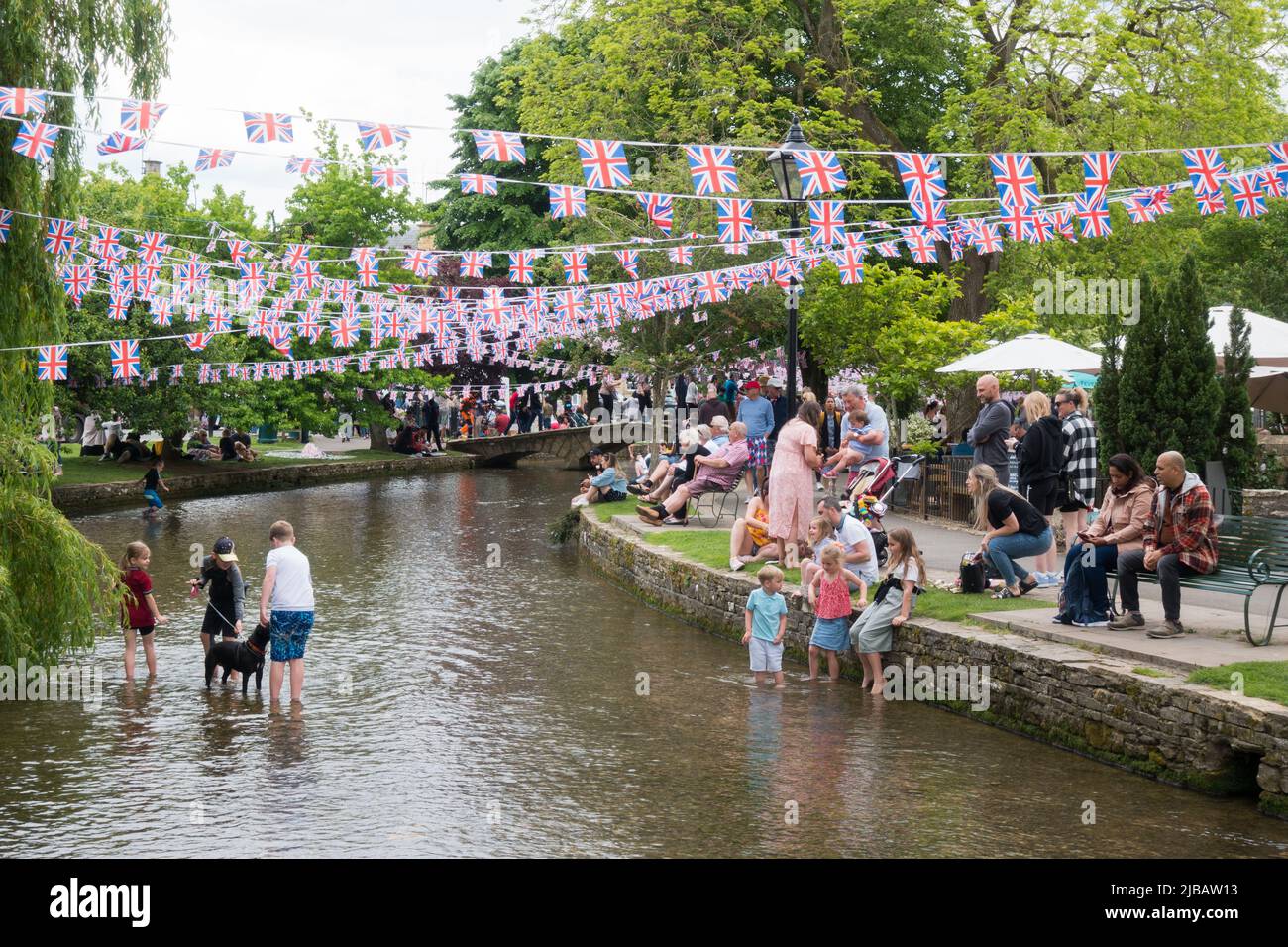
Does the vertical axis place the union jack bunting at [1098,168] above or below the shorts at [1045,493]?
above

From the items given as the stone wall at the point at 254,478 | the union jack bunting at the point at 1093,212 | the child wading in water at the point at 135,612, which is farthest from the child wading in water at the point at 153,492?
the union jack bunting at the point at 1093,212

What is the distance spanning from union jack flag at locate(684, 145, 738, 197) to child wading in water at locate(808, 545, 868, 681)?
142 inches

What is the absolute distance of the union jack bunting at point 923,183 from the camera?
1298cm

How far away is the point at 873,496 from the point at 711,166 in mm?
4662

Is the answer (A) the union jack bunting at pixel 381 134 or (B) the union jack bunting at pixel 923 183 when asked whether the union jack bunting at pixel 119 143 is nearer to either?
(A) the union jack bunting at pixel 381 134

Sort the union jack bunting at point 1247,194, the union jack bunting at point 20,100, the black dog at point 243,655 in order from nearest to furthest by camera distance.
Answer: the union jack bunting at point 20,100
the black dog at point 243,655
the union jack bunting at point 1247,194

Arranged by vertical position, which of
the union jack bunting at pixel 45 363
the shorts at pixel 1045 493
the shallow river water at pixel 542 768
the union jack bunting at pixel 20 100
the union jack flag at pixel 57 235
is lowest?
the shallow river water at pixel 542 768

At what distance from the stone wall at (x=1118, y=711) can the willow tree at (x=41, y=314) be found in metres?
7.07

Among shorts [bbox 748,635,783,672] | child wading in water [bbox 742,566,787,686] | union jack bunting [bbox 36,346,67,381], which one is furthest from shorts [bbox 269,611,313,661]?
shorts [bbox 748,635,783,672]

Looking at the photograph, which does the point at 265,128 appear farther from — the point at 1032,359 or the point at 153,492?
the point at 153,492

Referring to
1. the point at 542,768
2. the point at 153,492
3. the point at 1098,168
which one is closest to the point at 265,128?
the point at 542,768

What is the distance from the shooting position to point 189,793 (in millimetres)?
8922

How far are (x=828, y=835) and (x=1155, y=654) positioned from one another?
10.3ft
